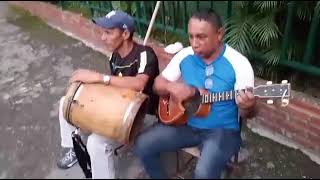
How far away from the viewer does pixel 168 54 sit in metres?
4.40

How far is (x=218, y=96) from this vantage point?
2660mm

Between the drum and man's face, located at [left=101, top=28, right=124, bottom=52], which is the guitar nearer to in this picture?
the drum

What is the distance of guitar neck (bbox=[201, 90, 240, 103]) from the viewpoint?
2.63m

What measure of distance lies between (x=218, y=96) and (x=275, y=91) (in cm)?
36

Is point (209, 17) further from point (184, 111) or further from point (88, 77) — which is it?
point (88, 77)

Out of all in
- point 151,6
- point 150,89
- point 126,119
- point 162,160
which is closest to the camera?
point 162,160

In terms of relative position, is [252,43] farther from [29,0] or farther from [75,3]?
[29,0]

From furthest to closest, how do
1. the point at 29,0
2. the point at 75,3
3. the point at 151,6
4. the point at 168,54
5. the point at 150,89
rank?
the point at 29,0, the point at 75,3, the point at 151,6, the point at 168,54, the point at 150,89

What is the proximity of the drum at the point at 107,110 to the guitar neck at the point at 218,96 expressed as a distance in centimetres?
35

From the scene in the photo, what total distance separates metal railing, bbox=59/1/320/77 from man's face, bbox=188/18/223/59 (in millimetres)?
1145

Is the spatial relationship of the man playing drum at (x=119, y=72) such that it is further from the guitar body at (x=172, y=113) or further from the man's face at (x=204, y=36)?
the man's face at (x=204, y=36)

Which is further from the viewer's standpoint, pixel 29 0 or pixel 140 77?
pixel 29 0

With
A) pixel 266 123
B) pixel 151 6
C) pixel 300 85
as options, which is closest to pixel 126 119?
pixel 266 123

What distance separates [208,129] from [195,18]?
0.67 meters
